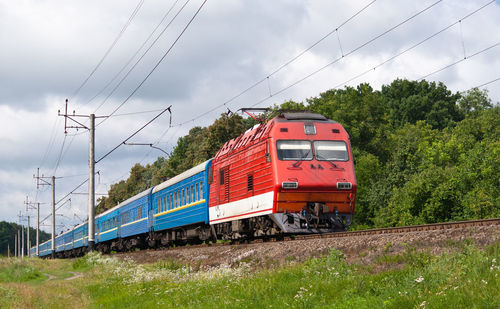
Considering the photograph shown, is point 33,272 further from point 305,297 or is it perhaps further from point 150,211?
point 305,297

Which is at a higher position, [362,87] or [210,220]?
[362,87]

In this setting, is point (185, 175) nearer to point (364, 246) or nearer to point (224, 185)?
point (224, 185)

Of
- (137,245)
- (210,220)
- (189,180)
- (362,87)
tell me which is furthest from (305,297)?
(362,87)

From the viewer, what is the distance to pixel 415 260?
32.8 feet

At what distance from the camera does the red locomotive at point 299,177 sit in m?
19.2

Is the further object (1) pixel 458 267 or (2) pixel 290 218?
(2) pixel 290 218

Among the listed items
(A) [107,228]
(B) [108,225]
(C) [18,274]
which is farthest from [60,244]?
(C) [18,274]

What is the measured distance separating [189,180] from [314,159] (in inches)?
440

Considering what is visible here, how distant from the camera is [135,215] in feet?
137

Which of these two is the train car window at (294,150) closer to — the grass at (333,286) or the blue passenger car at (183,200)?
the grass at (333,286)

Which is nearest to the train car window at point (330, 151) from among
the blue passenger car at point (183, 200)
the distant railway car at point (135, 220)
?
the blue passenger car at point (183, 200)

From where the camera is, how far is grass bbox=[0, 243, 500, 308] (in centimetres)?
769

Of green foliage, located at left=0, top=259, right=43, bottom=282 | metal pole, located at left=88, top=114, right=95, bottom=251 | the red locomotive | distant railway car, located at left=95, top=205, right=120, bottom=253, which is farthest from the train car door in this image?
distant railway car, located at left=95, top=205, right=120, bottom=253

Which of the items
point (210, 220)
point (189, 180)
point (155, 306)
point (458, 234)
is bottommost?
point (155, 306)
